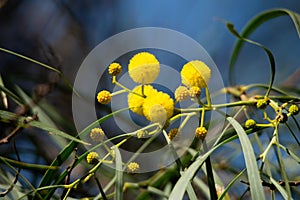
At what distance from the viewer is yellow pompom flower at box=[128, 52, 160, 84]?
0.52 metres

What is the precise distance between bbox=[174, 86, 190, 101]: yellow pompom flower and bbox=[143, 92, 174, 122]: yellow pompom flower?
0.04 ft

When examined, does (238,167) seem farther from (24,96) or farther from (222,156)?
(24,96)

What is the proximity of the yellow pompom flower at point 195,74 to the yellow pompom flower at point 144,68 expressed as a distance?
4 centimetres

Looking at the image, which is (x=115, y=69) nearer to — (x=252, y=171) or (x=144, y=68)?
(x=144, y=68)

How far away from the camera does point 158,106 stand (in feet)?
1.71

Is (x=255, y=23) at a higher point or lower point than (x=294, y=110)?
higher

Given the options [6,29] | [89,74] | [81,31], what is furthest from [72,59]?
[89,74]

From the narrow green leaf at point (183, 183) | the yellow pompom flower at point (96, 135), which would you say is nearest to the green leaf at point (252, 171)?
the narrow green leaf at point (183, 183)

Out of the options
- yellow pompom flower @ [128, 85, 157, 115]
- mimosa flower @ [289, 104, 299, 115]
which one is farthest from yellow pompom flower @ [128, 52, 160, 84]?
mimosa flower @ [289, 104, 299, 115]

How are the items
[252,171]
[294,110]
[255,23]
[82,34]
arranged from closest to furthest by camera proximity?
[252,171] < [294,110] < [255,23] < [82,34]

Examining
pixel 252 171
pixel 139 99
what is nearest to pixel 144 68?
pixel 139 99

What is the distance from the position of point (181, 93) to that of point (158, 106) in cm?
4

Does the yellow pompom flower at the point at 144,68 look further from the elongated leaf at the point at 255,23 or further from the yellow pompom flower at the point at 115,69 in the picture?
the elongated leaf at the point at 255,23

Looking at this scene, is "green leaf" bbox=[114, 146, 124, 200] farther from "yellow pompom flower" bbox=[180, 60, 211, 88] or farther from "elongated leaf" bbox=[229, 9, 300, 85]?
"elongated leaf" bbox=[229, 9, 300, 85]
